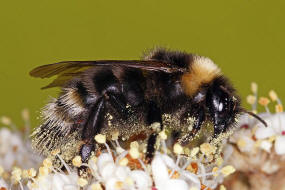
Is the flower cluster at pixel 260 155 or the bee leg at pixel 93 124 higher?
the bee leg at pixel 93 124

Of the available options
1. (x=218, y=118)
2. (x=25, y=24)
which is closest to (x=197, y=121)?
(x=218, y=118)

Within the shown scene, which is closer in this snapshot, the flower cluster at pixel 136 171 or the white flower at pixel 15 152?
the flower cluster at pixel 136 171

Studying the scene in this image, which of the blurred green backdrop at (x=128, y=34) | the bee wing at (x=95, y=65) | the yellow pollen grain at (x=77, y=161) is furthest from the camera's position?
the blurred green backdrop at (x=128, y=34)

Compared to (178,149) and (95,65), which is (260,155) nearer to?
(178,149)

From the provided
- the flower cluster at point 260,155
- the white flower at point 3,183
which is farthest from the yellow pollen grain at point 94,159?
the flower cluster at point 260,155

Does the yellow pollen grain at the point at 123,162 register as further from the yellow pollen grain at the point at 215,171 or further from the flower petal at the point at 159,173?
the yellow pollen grain at the point at 215,171

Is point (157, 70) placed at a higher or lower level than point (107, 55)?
higher

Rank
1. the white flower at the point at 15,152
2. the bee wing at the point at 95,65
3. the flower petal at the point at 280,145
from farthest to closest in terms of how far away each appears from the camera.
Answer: the white flower at the point at 15,152 < the flower petal at the point at 280,145 < the bee wing at the point at 95,65

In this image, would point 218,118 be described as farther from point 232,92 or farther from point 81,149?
point 81,149
